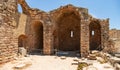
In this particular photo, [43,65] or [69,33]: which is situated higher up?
[69,33]

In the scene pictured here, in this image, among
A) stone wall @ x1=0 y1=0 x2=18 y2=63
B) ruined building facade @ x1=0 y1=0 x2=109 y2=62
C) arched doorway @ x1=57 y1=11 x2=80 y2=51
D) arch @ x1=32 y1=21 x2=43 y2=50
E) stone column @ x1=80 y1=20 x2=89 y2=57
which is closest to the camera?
stone wall @ x1=0 y1=0 x2=18 y2=63

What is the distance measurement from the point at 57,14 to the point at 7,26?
306 inches

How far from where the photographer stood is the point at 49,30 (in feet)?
49.1

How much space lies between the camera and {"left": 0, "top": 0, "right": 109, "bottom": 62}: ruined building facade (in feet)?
28.3

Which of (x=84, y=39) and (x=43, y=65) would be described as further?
(x=84, y=39)

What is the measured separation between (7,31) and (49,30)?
22.5 ft

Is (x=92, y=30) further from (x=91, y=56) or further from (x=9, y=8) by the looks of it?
(x=9, y=8)

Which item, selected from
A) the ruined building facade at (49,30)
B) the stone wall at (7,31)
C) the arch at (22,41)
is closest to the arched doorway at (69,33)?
the ruined building facade at (49,30)

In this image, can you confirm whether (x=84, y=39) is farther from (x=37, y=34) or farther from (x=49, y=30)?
(x=37, y=34)

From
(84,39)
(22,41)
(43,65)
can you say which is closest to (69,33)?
(84,39)

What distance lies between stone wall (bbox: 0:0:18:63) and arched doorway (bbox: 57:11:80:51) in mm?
9839

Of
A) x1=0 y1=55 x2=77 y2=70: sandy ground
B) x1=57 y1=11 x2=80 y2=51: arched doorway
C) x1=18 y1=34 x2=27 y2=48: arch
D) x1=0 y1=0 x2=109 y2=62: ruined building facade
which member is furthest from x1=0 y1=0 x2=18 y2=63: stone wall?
x1=57 y1=11 x2=80 y2=51: arched doorway

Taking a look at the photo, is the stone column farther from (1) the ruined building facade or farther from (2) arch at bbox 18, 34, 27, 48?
(2) arch at bbox 18, 34, 27, 48

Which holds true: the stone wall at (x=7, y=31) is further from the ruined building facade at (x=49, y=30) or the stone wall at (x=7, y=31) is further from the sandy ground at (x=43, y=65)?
the sandy ground at (x=43, y=65)
